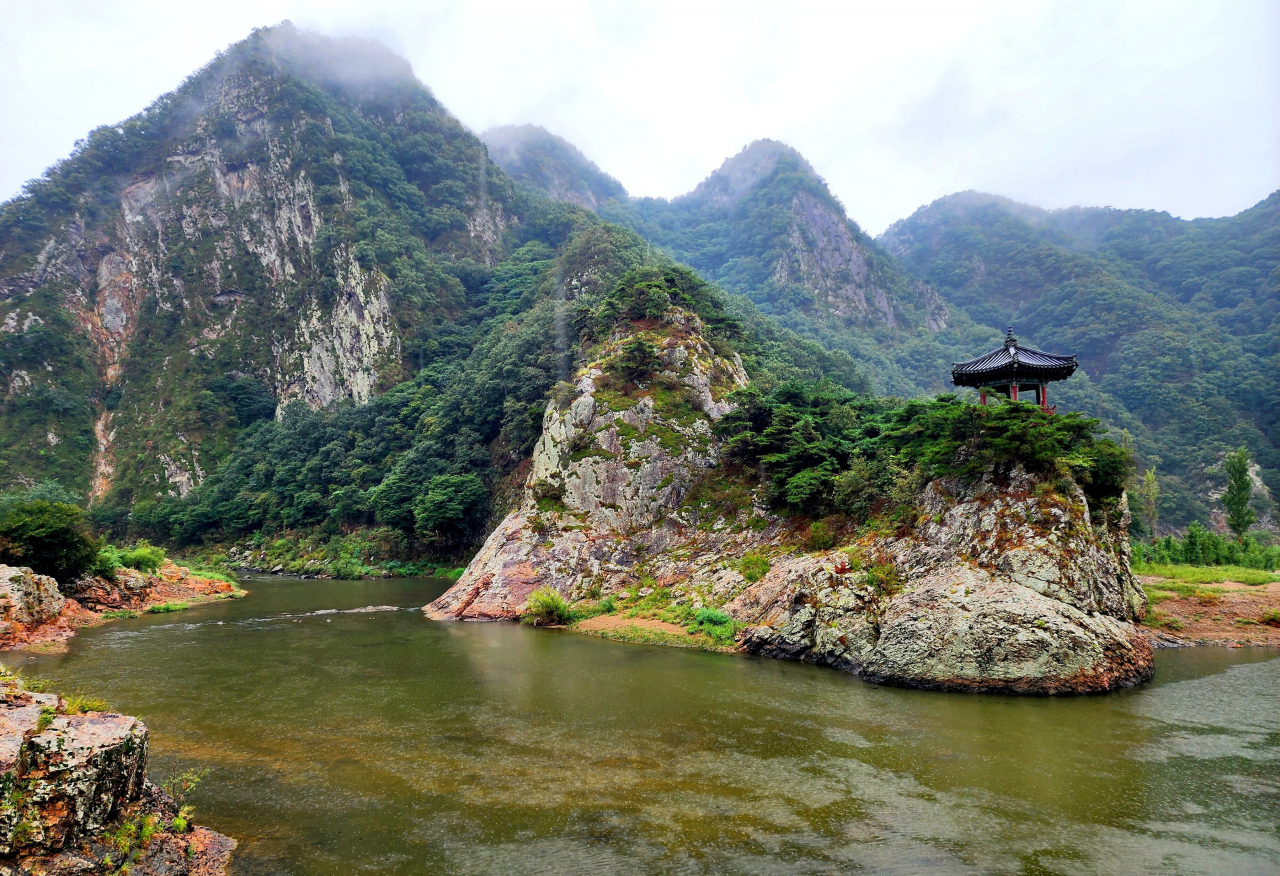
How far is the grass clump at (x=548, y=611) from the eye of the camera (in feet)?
83.2

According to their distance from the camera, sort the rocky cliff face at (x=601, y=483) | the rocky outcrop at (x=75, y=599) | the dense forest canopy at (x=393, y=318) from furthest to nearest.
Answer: the dense forest canopy at (x=393, y=318), the rocky cliff face at (x=601, y=483), the rocky outcrop at (x=75, y=599)

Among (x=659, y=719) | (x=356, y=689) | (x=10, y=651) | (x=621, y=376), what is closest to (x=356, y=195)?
(x=621, y=376)

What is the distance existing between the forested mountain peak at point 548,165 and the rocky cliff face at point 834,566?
100 m

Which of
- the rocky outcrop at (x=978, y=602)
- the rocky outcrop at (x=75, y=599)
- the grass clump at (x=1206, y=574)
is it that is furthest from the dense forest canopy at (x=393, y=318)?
the grass clump at (x=1206, y=574)

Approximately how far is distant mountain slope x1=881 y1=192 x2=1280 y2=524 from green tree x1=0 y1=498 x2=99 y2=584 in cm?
8027

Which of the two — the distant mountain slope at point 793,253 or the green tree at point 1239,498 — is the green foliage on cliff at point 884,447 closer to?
the green tree at point 1239,498

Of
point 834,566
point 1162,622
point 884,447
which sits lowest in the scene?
point 1162,622

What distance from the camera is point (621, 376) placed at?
114 feet

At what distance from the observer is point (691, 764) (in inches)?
421

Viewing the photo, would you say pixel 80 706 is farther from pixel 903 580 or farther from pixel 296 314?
pixel 296 314

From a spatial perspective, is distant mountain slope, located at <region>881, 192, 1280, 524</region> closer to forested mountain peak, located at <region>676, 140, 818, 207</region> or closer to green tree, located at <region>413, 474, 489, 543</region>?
forested mountain peak, located at <region>676, 140, 818, 207</region>

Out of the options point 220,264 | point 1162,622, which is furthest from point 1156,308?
point 220,264

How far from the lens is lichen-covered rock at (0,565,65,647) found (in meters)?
19.9

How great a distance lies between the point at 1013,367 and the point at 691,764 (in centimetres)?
1966
